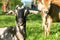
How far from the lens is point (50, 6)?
39.5 feet

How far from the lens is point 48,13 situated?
11758 mm

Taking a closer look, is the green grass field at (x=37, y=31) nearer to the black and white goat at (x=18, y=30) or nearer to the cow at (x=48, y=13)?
the cow at (x=48, y=13)

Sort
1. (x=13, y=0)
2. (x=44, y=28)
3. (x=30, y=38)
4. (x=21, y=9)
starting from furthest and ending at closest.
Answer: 1. (x=13, y=0)
2. (x=44, y=28)
3. (x=30, y=38)
4. (x=21, y=9)

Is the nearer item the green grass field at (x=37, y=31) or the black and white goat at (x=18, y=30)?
the black and white goat at (x=18, y=30)

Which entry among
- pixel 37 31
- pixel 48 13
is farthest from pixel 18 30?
pixel 37 31

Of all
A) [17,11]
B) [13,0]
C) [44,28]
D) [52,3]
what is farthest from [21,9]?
[13,0]

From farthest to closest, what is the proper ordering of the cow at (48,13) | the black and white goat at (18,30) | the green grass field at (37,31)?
the cow at (48,13), the green grass field at (37,31), the black and white goat at (18,30)

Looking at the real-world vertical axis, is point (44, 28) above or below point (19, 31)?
below

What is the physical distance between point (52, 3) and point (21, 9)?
5665 mm

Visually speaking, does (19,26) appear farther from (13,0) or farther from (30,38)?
(13,0)

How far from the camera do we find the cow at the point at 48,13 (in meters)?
11.5

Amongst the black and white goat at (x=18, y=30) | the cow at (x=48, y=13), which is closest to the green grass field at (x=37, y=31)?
the cow at (x=48, y=13)

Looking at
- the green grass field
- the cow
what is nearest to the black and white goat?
the green grass field

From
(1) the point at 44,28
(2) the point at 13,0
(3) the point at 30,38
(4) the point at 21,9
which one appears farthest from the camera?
(2) the point at 13,0
